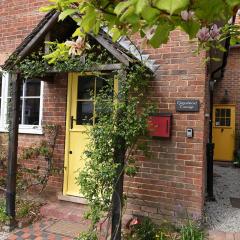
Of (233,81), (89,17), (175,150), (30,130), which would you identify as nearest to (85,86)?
(30,130)

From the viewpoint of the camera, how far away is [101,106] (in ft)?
15.0

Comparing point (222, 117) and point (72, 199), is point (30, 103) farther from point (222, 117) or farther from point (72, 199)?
point (222, 117)

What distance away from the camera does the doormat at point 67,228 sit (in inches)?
200

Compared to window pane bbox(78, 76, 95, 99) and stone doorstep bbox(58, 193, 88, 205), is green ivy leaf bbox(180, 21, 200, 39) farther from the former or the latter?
stone doorstep bbox(58, 193, 88, 205)

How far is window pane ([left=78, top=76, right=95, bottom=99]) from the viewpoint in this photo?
6.03 m

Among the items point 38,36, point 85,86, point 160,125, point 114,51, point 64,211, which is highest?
point 38,36

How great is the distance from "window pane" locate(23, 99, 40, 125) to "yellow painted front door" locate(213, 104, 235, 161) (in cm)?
763

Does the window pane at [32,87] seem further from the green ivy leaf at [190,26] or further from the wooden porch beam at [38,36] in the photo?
the green ivy leaf at [190,26]

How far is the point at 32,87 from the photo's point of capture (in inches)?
268

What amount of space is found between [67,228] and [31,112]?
8.60ft

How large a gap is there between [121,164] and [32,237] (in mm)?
1834

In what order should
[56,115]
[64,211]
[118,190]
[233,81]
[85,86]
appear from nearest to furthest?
[118,190], [64,211], [85,86], [56,115], [233,81]

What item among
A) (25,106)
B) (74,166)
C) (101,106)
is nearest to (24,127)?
(25,106)

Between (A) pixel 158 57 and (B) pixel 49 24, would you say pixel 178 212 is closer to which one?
(A) pixel 158 57
